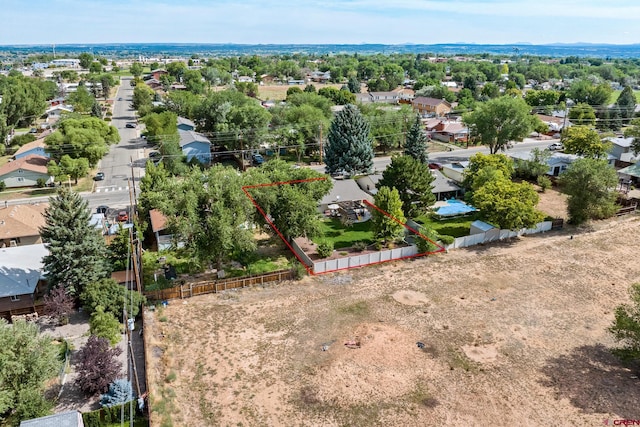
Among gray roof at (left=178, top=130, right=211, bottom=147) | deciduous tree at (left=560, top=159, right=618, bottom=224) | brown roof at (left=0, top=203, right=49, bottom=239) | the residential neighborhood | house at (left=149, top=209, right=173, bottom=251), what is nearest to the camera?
the residential neighborhood

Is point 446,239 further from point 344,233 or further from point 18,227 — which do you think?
point 18,227

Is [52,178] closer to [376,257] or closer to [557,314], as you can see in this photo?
[376,257]

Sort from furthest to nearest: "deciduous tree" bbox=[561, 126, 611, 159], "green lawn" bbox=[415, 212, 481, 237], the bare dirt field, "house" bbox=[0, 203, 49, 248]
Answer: "deciduous tree" bbox=[561, 126, 611, 159], "green lawn" bbox=[415, 212, 481, 237], "house" bbox=[0, 203, 49, 248], the bare dirt field

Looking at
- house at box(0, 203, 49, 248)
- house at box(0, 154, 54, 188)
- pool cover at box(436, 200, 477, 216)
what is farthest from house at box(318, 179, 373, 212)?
house at box(0, 154, 54, 188)

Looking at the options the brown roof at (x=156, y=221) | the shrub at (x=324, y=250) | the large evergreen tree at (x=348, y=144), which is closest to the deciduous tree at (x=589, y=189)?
the large evergreen tree at (x=348, y=144)

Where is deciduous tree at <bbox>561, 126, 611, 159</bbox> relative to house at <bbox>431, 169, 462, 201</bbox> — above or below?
above

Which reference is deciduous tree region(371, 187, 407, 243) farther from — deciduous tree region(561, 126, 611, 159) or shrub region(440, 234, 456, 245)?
deciduous tree region(561, 126, 611, 159)

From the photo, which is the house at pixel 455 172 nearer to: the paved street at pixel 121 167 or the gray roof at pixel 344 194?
the gray roof at pixel 344 194

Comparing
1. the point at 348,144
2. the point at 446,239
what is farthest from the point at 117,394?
the point at 348,144
